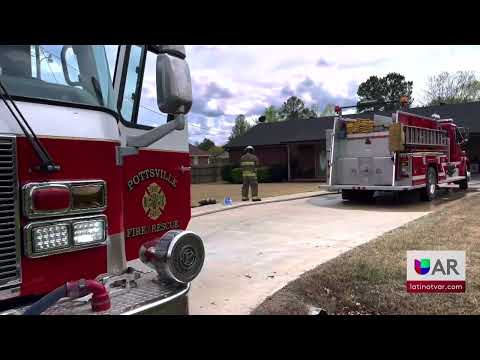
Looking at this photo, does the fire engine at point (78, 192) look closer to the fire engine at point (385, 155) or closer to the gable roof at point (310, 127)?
the fire engine at point (385, 155)

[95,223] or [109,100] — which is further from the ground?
[109,100]

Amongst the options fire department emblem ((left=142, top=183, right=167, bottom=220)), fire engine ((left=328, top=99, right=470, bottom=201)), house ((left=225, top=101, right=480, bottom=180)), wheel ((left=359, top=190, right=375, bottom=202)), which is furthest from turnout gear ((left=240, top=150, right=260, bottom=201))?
house ((left=225, top=101, right=480, bottom=180))

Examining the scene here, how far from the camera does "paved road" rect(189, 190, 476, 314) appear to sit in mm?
4250

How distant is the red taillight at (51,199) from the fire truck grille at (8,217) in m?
0.09

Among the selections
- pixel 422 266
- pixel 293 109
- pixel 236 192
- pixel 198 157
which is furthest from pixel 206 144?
pixel 422 266

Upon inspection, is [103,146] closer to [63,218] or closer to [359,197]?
[63,218]

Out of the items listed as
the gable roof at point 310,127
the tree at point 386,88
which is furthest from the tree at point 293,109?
the gable roof at point 310,127

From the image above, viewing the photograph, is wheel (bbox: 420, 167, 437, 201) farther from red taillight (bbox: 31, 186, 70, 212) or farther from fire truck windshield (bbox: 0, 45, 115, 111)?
red taillight (bbox: 31, 186, 70, 212)

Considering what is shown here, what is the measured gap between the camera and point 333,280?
4.36 metres

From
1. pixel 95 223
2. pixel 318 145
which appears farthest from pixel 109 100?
pixel 318 145

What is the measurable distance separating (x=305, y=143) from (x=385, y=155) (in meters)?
15.3

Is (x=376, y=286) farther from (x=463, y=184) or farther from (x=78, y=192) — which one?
(x=463, y=184)
